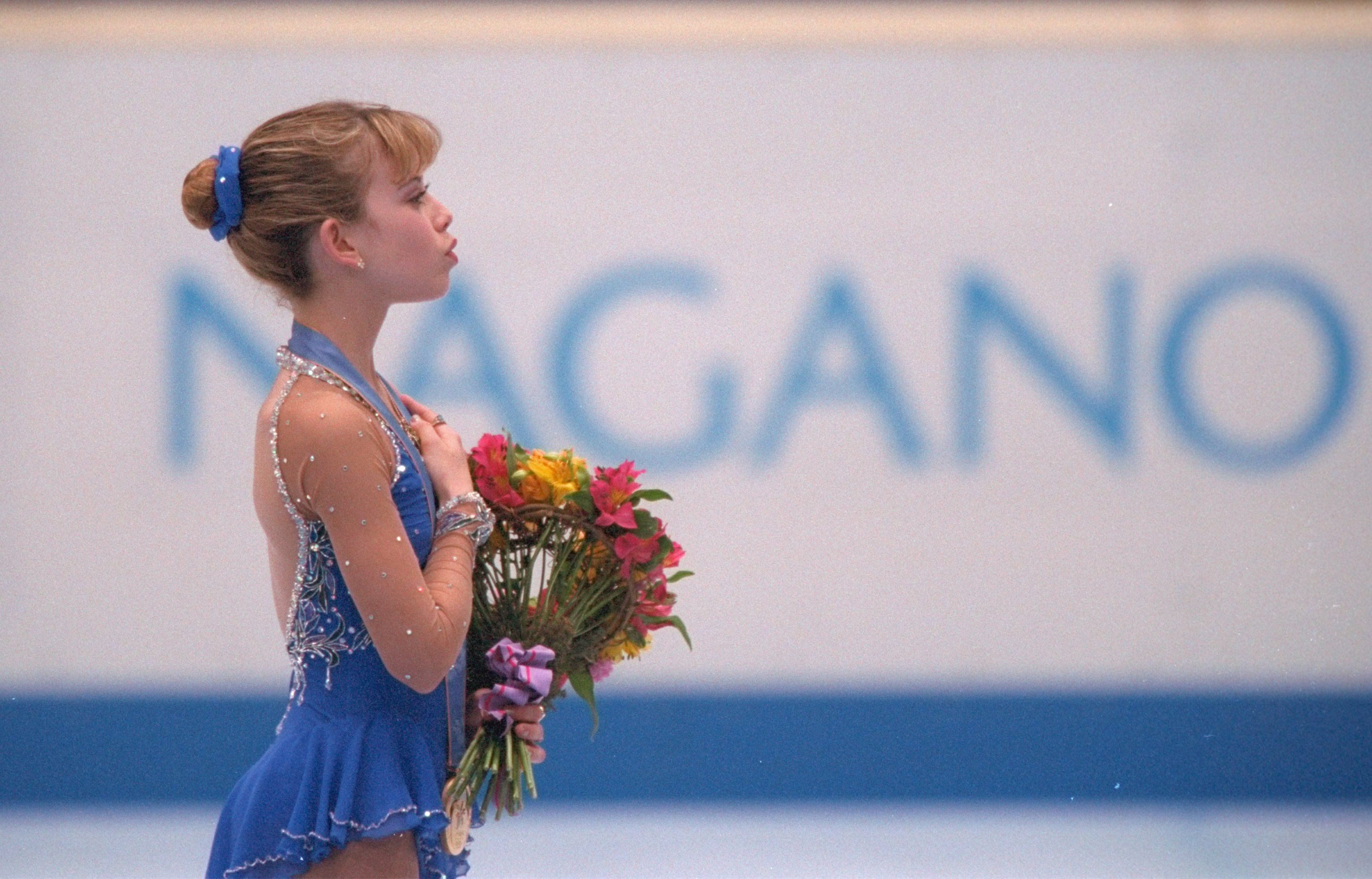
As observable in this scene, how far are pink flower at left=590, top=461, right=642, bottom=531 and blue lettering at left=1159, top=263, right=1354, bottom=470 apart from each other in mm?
3509

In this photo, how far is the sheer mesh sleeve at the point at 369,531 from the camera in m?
1.62

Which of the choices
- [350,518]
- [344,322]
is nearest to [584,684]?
[350,518]

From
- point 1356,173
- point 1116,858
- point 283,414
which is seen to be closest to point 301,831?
point 283,414

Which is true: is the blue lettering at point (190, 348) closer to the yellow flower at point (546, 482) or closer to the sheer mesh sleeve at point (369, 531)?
the yellow flower at point (546, 482)

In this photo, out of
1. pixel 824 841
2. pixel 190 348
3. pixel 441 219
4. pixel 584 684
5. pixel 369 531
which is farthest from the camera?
pixel 190 348

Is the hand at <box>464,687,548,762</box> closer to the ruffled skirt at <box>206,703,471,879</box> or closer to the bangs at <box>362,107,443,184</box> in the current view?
→ the ruffled skirt at <box>206,703,471,879</box>

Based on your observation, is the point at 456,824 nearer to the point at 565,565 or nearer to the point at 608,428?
the point at 565,565

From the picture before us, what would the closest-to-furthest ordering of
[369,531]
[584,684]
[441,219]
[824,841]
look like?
[369,531] → [441,219] → [584,684] → [824,841]

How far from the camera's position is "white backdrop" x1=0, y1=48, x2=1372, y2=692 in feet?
16.3

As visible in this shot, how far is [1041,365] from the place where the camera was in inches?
198

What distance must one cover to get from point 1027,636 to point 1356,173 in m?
1.94

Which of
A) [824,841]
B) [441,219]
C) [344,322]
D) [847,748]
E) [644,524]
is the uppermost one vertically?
[441,219]

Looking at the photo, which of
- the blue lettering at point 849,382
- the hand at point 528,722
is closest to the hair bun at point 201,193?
the hand at point 528,722

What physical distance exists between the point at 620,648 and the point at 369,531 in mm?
482
